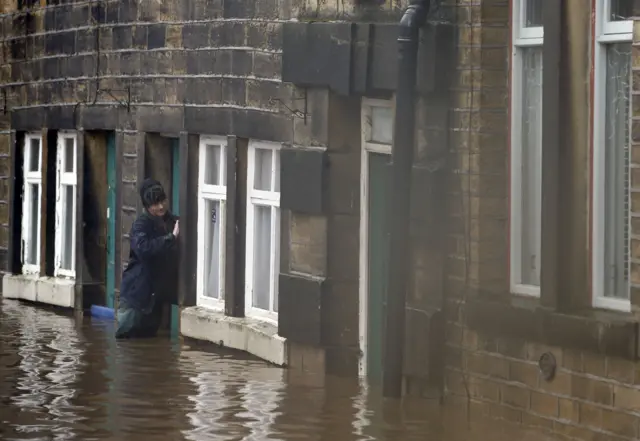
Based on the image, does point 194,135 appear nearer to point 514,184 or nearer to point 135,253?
point 135,253

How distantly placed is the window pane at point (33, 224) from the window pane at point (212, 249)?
4926 millimetres

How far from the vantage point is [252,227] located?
1778 cm

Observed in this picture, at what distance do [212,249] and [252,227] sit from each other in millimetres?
1164

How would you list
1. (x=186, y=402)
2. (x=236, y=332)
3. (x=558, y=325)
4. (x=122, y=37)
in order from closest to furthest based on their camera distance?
(x=558, y=325) → (x=186, y=402) → (x=236, y=332) → (x=122, y=37)

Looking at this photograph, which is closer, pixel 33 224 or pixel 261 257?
pixel 261 257

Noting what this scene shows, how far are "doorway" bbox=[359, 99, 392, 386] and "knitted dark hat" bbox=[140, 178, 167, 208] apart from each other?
11.9 ft

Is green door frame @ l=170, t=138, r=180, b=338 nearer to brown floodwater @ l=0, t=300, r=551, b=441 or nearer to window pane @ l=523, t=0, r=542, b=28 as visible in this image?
brown floodwater @ l=0, t=300, r=551, b=441

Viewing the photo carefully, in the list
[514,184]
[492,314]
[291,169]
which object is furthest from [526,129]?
[291,169]

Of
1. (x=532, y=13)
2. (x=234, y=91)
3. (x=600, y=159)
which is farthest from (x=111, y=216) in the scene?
(x=600, y=159)

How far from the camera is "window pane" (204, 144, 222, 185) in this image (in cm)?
1866

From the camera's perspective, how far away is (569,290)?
12.1 meters

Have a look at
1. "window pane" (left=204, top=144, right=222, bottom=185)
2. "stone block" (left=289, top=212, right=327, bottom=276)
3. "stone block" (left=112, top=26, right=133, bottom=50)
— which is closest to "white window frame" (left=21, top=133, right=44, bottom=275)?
"stone block" (left=112, top=26, right=133, bottom=50)

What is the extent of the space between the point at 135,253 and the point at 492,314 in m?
6.63

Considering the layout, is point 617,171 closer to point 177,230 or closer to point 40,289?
point 177,230
